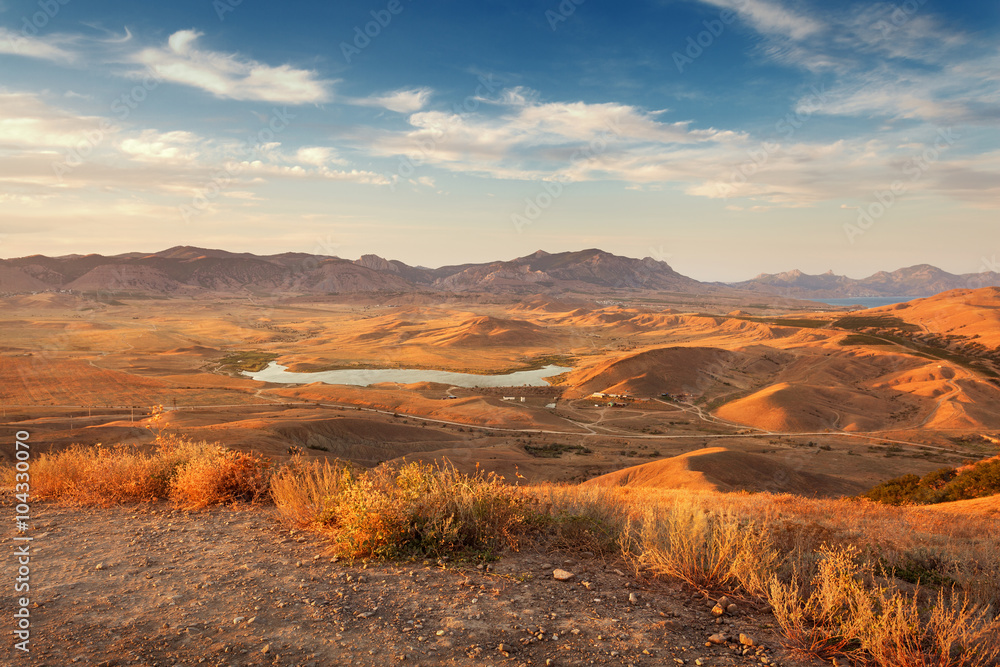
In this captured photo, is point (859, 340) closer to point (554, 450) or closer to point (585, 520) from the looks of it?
point (554, 450)

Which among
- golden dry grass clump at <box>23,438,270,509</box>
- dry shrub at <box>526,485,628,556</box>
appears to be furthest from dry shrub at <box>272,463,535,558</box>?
golden dry grass clump at <box>23,438,270,509</box>

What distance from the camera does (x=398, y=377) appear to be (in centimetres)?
8269

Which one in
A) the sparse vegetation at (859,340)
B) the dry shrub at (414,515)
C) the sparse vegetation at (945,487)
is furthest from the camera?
the sparse vegetation at (859,340)

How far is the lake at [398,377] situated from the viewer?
78.1 meters

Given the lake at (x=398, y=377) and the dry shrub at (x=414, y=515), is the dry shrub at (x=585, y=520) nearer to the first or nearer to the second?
the dry shrub at (x=414, y=515)

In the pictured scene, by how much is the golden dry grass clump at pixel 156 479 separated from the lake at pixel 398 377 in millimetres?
67264

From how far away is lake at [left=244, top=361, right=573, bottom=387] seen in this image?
78.1m

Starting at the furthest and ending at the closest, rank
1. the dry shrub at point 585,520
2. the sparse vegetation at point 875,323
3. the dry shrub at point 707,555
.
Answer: the sparse vegetation at point 875,323 → the dry shrub at point 585,520 → the dry shrub at point 707,555

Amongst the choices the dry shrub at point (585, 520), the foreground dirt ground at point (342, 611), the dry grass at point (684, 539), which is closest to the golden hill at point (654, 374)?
the dry grass at point (684, 539)

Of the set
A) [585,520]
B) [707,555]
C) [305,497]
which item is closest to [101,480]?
[305,497]

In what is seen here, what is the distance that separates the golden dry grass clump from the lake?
67264 mm

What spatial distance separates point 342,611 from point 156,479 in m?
5.80

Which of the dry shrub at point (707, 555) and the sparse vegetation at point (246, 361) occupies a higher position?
the dry shrub at point (707, 555)

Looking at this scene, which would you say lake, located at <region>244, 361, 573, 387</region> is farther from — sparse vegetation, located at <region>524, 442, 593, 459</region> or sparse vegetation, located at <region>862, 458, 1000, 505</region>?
sparse vegetation, located at <region>862, 458, 1000, 505</region>
